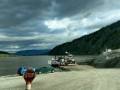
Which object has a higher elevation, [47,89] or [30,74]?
[30,74]

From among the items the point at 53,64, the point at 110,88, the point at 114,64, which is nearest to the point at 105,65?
the point at 114,64

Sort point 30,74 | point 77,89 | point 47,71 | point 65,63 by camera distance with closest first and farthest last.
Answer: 1. point 30,74
2. point 77,89
3. point 47,71
4. point 65,63

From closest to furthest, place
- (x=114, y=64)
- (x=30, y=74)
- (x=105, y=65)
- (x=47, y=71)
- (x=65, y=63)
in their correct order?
(x=30, y=74)
(x=47, y=71)
(x=114, y=64)
(x=105, y=65)
(x=65, y=63)

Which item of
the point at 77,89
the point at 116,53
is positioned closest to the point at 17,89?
the point at 77,89

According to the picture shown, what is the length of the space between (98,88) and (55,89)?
5.15m

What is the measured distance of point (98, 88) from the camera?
24.2 metres

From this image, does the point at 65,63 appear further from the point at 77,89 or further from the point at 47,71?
the point at 77,89

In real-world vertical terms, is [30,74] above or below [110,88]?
above

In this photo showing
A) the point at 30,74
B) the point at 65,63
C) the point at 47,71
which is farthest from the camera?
the point at 65,63

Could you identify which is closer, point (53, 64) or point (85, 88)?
point (85, 88)

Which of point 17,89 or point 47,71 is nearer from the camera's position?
point 17,89

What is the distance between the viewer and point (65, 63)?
343 feet

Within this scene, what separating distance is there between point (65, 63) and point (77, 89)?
8084cm

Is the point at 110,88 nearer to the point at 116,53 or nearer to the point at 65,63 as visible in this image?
the point at 116,53
